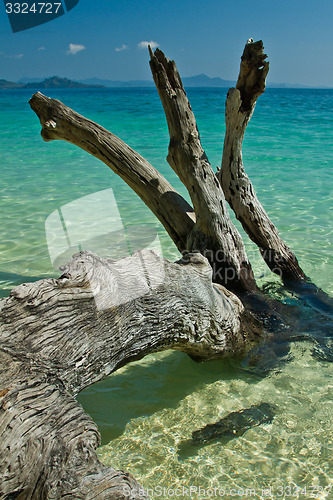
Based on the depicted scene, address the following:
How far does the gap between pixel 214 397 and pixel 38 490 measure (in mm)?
1667

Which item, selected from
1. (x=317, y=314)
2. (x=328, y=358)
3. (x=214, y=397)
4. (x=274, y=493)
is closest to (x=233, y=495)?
(x=274, y=493)

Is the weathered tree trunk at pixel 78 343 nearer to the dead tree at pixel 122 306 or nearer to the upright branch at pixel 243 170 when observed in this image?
the dead tree at pixel 122 306

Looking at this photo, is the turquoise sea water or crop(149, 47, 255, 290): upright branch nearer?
the turquoise sea water

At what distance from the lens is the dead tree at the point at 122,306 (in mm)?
1634

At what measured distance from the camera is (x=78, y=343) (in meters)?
2.10

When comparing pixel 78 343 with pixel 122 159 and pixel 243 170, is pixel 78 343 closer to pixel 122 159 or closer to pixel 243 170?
pixel 122 159

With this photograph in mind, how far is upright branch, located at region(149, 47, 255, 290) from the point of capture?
377 centimetres

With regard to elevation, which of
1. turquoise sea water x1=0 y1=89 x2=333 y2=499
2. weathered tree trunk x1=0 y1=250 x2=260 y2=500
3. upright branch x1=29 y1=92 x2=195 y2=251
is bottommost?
turquoise sea water x1=0 y1=89 x2=333 y2=499

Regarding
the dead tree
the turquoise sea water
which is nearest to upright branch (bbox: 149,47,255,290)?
the dead tree

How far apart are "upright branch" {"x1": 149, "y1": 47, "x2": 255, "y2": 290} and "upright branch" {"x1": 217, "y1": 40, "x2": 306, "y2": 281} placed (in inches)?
15.6

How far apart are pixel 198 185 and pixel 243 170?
69 cm

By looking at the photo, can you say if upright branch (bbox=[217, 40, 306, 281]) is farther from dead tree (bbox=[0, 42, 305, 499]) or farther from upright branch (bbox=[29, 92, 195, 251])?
upright branch (bbox=[29, 92, 195, 251])

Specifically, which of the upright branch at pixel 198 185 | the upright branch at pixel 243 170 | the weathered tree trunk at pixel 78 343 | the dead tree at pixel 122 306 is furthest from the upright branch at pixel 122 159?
the weathered tree trunk at pixel 78 343

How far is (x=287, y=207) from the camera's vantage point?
7.99 m
